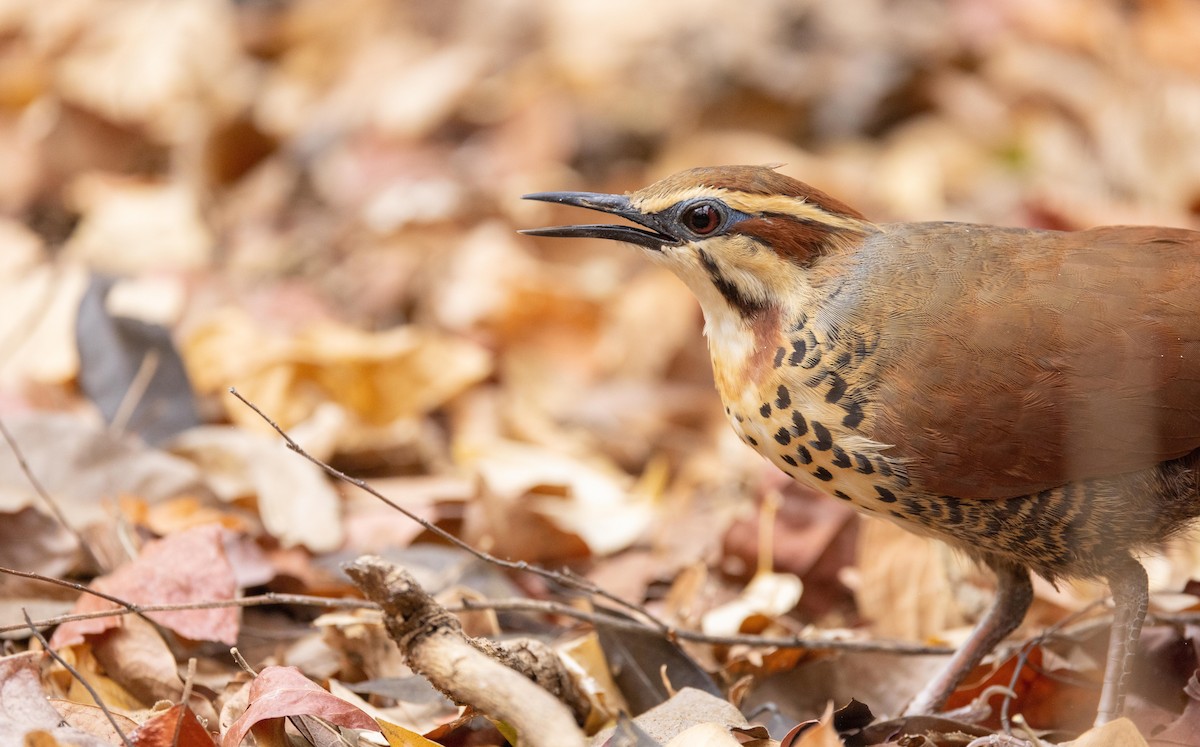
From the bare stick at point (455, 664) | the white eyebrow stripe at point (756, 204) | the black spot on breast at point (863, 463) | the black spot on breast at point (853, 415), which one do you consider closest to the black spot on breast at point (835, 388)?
the black spot on breast at point (853, 415)

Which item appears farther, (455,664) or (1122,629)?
(1122,629)

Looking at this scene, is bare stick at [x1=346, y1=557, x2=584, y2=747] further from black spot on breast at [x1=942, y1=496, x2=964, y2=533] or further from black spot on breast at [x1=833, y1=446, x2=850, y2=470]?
black spot on breast at [x1=942, y1=496, x2=964, y2=533]

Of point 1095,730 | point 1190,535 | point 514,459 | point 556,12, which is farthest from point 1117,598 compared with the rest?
point 556,12

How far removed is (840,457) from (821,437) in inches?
2.9

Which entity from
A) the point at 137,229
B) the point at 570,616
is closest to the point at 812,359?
the point at 570,616

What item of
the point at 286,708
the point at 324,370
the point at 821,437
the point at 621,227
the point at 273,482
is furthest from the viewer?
the point at 324,370

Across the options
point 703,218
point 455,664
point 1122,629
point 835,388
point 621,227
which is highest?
point 703,218

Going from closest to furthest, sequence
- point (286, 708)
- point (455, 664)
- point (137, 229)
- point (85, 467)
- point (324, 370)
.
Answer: point (455, 664), point (286, 708), point (85, 467), point (324, 370), point (137, 229)

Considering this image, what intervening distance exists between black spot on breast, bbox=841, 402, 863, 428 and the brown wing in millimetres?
46

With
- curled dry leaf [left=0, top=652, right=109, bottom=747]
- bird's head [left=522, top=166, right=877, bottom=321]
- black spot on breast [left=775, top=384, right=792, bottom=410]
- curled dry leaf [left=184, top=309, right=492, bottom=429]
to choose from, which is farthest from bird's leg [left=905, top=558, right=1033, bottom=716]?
curled dry leaf [left=184, top=309, right=492, bottom=429]

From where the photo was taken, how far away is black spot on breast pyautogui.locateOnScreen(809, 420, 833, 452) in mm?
3760

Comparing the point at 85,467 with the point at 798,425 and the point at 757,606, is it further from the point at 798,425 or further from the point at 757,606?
the point at 798,425

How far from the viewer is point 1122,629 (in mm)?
3826

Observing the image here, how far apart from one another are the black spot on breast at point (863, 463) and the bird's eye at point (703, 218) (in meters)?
0.80
